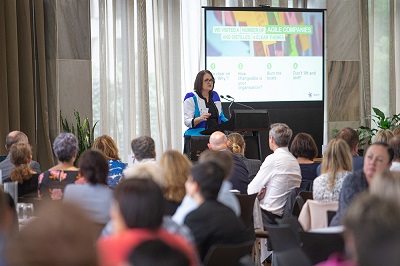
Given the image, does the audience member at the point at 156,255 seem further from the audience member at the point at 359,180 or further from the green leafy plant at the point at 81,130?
the green leafy plant at the point at 81,130

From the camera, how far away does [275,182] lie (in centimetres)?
634

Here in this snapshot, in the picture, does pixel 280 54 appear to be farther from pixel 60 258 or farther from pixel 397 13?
pixel 60 258

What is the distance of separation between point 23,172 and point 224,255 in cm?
238

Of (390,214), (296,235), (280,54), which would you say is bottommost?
(296,235)

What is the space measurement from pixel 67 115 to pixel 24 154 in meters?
4.17

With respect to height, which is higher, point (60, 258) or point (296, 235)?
point (60, 258)

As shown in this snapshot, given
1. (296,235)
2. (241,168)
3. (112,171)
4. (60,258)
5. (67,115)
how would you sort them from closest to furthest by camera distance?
(60,258) → (296,235) → (112,171) → (241,168) → (67,115)

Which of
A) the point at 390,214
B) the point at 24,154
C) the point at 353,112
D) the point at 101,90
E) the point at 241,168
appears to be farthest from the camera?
the point at 353,112

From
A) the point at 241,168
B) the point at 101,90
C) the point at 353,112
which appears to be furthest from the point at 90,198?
the point at 353,112

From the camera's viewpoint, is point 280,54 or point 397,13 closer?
point 280,54

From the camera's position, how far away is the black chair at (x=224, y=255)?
3.48 metres

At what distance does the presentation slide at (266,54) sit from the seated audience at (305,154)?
13.7 feet

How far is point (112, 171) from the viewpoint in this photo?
5.87m

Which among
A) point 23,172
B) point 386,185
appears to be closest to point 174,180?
point 23,172
